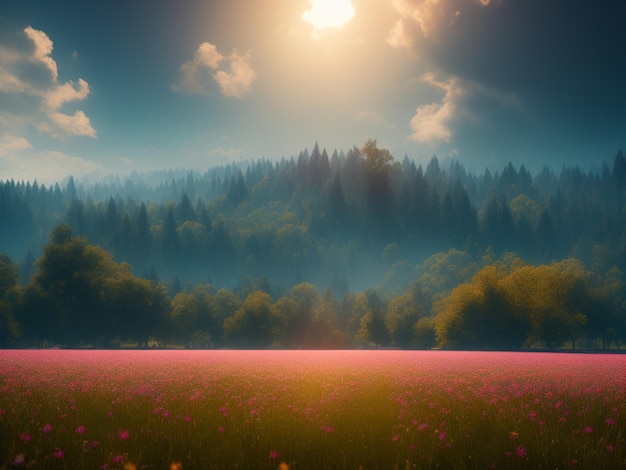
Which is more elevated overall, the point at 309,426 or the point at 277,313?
the point at 277,313

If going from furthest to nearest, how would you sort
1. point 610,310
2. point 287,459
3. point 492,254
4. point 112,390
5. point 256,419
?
point 492,254 → point 610,310 → point 112,390 → point 256,419 → point 287,459

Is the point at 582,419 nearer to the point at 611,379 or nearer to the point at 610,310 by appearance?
the point at 611,379

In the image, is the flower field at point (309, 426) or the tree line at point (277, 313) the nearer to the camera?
the flower field at point (309, 426)

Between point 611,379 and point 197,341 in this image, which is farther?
point 197,341

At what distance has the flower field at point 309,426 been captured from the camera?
657 cm

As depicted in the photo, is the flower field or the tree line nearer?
the flower field

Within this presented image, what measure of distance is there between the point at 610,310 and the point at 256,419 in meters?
136

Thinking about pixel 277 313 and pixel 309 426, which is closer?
pixel 309 426

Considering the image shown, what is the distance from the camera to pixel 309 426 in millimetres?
8898

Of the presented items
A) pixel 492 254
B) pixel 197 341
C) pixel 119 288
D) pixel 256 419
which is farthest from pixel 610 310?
pixel 256 419

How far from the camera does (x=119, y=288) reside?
85.3 metres

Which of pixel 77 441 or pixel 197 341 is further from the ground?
pixel 77 441

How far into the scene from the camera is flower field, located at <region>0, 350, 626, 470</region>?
21.6 ft

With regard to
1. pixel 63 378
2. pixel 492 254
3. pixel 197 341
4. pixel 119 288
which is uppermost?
pixel 492 254
